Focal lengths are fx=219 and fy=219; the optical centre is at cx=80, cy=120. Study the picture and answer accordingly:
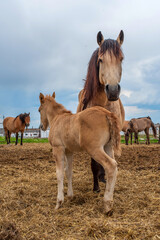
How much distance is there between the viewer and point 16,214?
3.19 metres

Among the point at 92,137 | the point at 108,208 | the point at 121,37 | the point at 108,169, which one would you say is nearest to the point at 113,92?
the point at 92,137

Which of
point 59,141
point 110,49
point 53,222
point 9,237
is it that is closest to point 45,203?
point 53,222

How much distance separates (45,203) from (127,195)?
1.48m

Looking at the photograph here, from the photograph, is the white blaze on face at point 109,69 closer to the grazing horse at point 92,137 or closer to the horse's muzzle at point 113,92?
the horse's muzzle at point 113,92

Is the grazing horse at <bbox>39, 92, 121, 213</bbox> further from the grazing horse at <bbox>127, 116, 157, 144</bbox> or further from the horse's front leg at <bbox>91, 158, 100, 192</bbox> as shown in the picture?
the grazing horse at <bbox>127, 116, 157, 144</bbox>

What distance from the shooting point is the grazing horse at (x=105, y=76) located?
353 cm

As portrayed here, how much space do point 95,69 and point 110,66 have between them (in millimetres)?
518

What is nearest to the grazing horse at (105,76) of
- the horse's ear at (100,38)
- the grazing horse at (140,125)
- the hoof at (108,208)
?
the horse's ear at (100,38)

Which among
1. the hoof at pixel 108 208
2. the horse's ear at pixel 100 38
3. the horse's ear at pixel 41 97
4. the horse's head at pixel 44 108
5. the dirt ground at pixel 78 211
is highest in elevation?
the horse's ear at pixel 100 38

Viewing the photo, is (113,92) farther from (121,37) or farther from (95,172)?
(95,172)

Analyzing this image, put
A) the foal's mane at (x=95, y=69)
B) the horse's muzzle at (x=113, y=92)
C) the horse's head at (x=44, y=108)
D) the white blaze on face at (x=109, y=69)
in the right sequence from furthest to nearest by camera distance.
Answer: the horse's head at (x=44, y=108), the foal's mane at (x=95, y=69), the white blaze on face at (x=109, y=69), the horse's muzzle at (x=113, y=92)

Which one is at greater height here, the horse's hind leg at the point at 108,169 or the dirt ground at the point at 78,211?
the horse's hind leg at the point at 108,169

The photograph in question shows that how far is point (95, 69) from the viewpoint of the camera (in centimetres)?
420

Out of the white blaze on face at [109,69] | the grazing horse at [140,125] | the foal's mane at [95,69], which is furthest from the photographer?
the grazing horse at [140,125]
